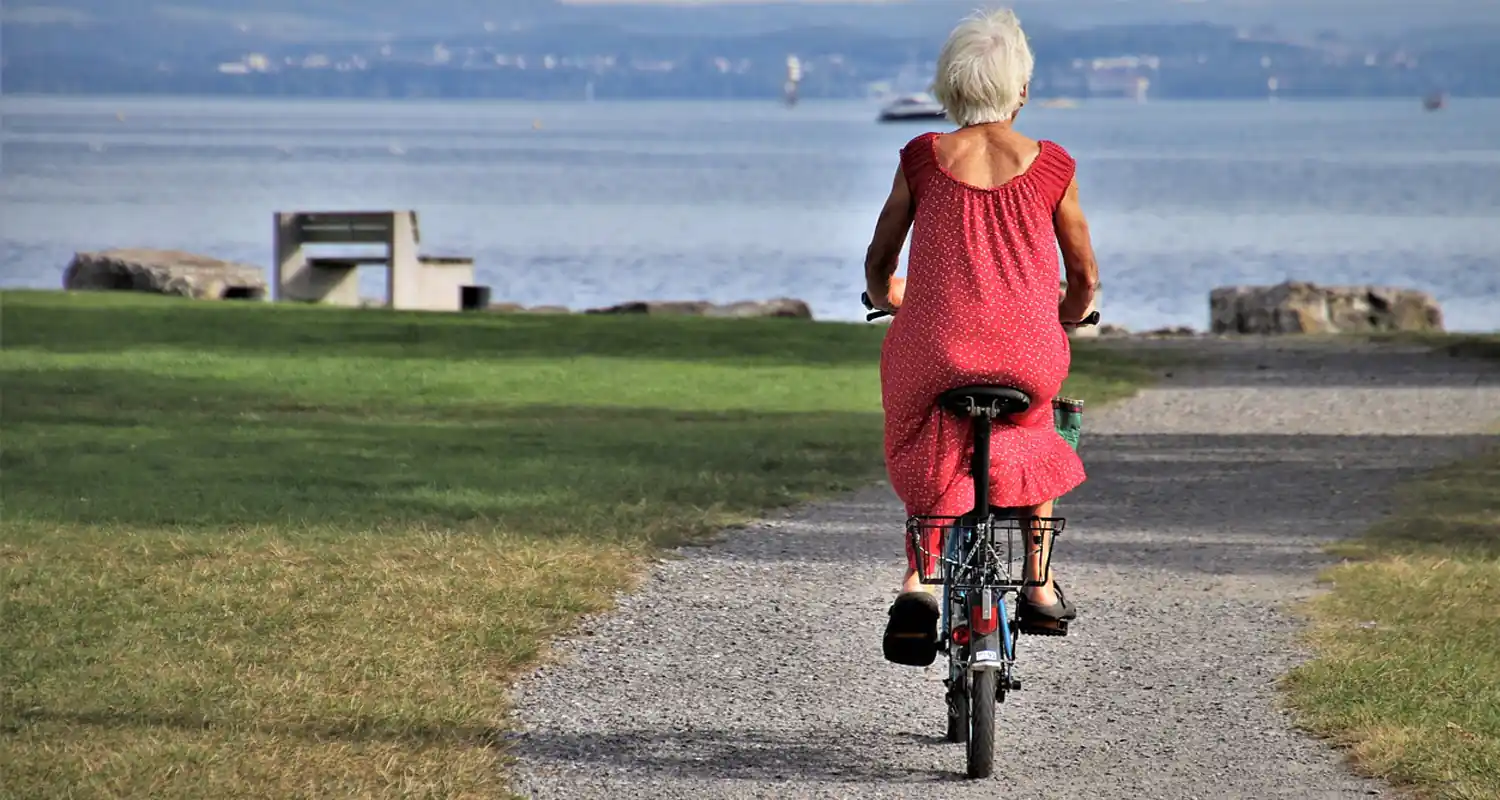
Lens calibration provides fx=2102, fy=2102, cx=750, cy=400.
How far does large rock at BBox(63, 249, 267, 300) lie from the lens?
73.0ft

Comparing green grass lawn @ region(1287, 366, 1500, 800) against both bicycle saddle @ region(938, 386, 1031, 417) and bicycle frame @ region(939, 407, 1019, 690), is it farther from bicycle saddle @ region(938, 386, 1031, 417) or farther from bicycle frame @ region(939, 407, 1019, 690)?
bicycle saddle @ region(938, 386, 1031, 417)

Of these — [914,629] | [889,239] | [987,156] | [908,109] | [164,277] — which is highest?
[908,109]

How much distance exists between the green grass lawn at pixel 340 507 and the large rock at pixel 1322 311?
18.7 feet

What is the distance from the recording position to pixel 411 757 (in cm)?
533

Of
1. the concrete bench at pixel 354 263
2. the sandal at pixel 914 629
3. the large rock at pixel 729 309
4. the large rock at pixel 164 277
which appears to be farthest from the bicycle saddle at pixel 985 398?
the large rock at pixel 729 309

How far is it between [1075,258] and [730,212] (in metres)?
69.3

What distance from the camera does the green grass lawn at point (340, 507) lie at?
5539 mm

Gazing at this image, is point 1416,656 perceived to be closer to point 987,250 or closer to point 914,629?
point 914,629

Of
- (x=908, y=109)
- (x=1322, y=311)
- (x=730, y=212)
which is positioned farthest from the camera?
(x=908, y=109)

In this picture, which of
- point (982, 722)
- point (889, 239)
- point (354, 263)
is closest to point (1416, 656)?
point (982, 722)

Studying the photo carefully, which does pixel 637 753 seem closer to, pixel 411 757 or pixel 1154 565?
pixel 411 757

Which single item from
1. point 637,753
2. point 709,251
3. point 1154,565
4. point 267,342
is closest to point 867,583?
point 1154,565

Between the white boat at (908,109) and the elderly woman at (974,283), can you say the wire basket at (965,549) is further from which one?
the white boat at (908,109)

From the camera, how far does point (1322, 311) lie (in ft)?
71.6
